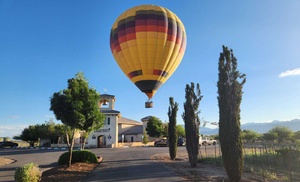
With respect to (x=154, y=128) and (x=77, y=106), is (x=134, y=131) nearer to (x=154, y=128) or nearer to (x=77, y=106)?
(x=154, y=128)

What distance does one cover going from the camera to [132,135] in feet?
251

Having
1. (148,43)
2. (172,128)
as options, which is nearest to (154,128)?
(172,128)

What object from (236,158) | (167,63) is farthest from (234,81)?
(167,63)

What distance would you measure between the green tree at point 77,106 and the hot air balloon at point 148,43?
3.94 metres

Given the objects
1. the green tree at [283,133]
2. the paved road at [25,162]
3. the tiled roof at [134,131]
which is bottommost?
the paved road at [25,162]

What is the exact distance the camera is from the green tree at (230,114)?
1497 centimetres

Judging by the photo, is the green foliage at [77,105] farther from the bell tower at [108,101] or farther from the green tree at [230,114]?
the bell tower at [108,101]

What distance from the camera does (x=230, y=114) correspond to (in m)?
15.8

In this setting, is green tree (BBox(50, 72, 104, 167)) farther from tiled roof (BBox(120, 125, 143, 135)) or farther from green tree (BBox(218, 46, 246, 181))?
tiled roof (BBox(120, 125, 143, 135))

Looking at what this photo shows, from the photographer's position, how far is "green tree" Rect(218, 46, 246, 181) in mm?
14969

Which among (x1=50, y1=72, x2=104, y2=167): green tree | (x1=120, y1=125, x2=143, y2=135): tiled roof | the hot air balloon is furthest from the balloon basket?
(x1=120, y1=125, x2=143, y2=135): tiled roof

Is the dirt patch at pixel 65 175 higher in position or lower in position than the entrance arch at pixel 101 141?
lower

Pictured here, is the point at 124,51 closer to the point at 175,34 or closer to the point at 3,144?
the point at 175,34

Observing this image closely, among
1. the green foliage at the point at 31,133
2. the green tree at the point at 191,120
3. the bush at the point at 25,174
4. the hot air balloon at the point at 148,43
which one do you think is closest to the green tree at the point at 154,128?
the green foliage at the point at 31,133
